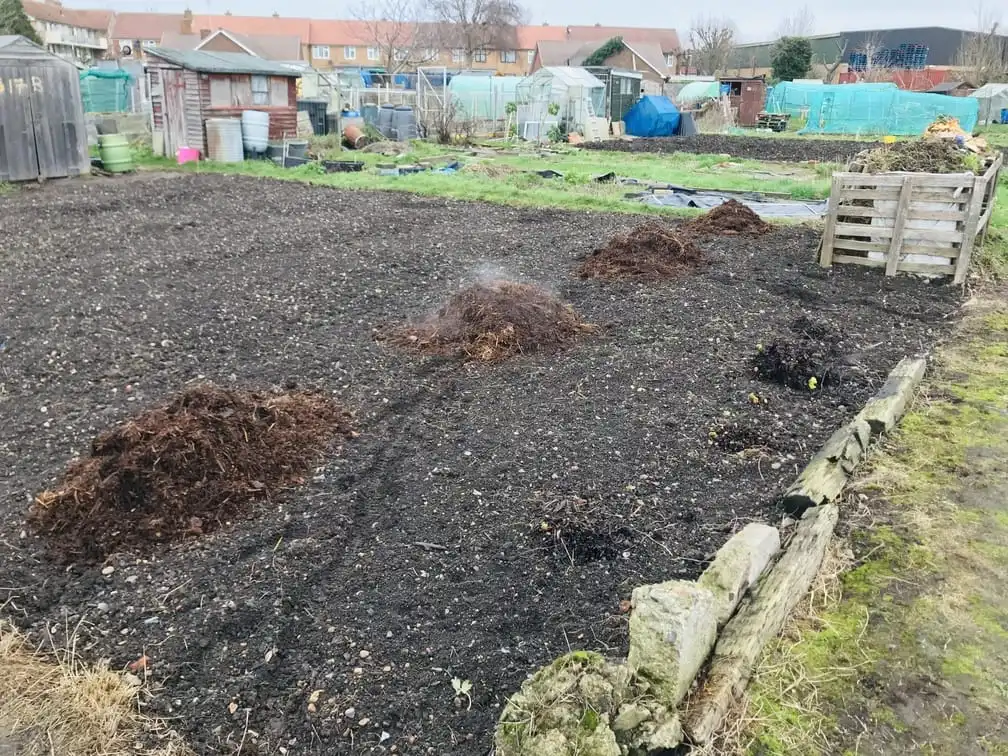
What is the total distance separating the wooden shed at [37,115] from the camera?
15.9m

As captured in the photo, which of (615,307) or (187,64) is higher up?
(187,64)

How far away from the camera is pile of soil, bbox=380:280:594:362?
6.95 m

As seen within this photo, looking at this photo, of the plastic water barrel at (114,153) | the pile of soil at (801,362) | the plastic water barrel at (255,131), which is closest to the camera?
the pile of soil at (801,362)

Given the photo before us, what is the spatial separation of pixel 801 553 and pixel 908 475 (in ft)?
5.19

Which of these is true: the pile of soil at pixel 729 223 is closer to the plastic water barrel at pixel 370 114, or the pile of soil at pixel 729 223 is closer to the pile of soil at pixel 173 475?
the pile of soil at pixel 173 475

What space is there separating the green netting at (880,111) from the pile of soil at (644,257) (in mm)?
30106

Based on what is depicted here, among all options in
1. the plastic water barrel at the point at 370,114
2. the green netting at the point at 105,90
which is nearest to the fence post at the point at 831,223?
the plastic water barrel at the point at 370,114

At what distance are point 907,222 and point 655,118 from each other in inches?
1042

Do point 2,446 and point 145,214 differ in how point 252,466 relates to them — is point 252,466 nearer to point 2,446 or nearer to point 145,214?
point 2,446

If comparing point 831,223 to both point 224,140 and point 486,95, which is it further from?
point 486,95

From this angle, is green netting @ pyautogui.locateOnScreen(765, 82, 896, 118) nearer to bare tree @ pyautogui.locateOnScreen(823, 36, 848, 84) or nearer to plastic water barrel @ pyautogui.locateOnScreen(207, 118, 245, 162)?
bare tree @ pyautogui.locateOnScreen(823, 36, 848, 84)

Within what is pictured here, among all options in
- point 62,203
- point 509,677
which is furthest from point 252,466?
point 62,203

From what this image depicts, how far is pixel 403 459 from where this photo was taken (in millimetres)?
5133

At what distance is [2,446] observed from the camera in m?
5.23
